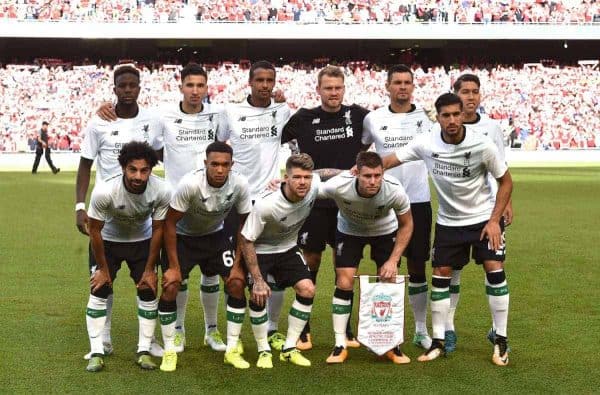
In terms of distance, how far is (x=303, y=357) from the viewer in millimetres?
7633

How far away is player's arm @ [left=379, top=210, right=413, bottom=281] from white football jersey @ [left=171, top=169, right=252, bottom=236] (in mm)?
1157

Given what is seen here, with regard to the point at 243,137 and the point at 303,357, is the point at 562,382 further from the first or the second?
the point at 243,137

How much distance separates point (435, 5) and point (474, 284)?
129 ft

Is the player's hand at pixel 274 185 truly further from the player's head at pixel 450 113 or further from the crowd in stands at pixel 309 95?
the crowd in stands at pixel 309 95

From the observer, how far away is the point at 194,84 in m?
8.08

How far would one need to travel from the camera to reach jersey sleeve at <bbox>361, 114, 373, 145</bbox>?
27.4ft

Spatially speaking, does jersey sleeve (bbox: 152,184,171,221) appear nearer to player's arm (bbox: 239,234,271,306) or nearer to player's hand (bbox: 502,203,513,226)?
player's arm (bbox: 239,234,271,306)

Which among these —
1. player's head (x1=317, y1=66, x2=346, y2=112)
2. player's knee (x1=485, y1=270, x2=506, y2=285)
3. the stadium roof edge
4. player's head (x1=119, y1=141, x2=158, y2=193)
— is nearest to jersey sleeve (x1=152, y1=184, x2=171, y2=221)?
player's head (x1=119, y1=141, x2=158, y2=193)

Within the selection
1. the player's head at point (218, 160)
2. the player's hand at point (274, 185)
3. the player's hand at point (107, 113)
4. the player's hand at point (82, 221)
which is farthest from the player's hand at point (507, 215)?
the player's hand at point (82, 221)

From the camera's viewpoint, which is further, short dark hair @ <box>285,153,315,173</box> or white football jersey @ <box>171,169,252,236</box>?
white football jersey @ <box>171,169,252,236</box>

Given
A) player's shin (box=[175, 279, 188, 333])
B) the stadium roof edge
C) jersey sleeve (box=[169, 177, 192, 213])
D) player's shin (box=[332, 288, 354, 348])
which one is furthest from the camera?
the stadium roof edge

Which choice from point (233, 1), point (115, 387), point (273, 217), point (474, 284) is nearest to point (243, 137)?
point (273, 217)

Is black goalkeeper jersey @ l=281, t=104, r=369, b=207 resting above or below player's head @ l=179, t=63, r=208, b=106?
below

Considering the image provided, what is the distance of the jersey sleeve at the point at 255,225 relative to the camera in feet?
24.5
